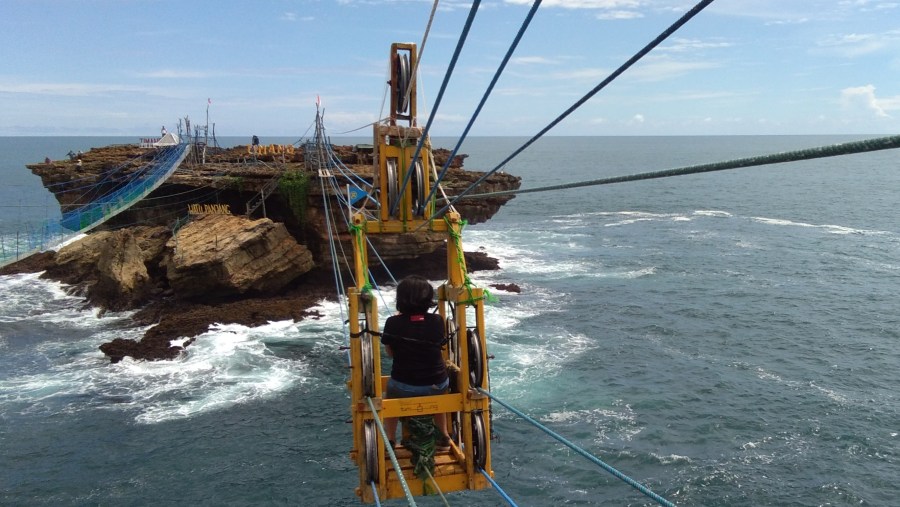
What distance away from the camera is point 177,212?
44.8 m

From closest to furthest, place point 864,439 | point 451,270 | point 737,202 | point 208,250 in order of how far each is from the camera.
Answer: point 451,270, point 864,439, point 208,250, point 737,202

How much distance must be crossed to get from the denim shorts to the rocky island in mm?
22699

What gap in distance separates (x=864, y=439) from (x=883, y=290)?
74.8 feet

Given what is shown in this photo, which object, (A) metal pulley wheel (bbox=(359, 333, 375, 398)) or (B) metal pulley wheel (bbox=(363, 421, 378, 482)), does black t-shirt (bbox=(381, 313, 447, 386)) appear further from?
(B) metal pulley wheel (bbox=(363, 421, 378, 482))

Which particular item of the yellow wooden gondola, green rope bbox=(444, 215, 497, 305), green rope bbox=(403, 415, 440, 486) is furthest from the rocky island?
green rope bbox=(403, 415, 440, 486)

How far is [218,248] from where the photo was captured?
116 feet

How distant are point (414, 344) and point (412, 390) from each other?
733 mm

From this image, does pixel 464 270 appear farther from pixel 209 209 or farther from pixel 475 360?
pixel 209 209

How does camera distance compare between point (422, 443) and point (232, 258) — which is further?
point (232, 258)

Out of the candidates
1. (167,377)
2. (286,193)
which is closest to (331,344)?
(167,377)

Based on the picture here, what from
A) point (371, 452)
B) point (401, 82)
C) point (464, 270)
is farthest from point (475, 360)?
point (401, 82)

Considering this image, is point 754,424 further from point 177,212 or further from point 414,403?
point 177,212

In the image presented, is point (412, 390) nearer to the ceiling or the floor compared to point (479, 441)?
nearer to the ceiling

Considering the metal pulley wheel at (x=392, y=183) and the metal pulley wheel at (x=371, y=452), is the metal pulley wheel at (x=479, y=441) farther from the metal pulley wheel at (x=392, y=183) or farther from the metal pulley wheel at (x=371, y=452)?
the metal pulley wheel at (x=392, y=183)
